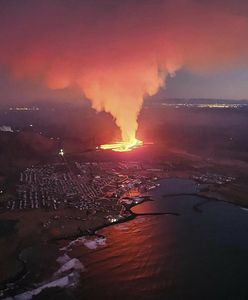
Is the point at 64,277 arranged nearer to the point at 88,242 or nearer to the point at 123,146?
the point at 88,242

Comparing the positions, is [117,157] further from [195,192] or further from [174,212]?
[174,212]

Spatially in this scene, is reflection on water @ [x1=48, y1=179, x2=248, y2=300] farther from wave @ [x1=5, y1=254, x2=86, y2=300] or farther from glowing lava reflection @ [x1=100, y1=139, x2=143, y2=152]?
glowing lava reflection @ [x1=100, y1=139, x2=143, y2=152]

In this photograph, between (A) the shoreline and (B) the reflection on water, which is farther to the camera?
(A) the shoreline

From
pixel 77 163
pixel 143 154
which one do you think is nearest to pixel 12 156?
pixel 77 163

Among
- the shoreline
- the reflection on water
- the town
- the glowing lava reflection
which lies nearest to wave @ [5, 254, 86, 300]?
the reflection on water

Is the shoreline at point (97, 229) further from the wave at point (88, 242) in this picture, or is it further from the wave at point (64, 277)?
the wave at point (64, 277)
